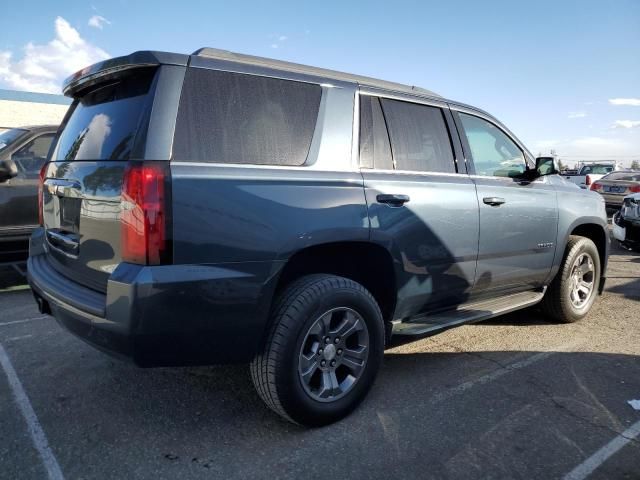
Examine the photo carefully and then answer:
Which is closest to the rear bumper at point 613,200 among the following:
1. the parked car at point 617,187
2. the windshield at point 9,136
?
the parked car at point 617,187

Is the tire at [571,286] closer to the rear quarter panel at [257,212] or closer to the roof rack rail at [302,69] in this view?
the roof rack rail at [302,69]

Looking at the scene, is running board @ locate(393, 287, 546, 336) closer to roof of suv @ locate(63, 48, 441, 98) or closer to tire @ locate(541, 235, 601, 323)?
tire @ locate(541, 235, 601, 323)

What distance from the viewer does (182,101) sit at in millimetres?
2410

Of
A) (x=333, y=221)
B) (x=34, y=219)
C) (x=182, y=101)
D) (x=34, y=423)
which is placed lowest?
(x=34, y=423)

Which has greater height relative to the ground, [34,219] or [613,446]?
[34,219]

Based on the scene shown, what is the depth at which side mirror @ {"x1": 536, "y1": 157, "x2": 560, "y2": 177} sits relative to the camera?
166 inches

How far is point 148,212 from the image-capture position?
2.21 m

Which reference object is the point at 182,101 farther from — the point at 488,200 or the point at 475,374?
the point at 475,374

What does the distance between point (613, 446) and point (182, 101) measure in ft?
9.40

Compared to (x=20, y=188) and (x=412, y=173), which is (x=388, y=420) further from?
(x=20, y=188)

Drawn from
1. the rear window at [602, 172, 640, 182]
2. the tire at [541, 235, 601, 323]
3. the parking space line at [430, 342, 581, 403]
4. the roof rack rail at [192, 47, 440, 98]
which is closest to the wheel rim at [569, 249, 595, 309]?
the tire at [541, 235, 601, 323]

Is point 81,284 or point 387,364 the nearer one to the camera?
point 81,284

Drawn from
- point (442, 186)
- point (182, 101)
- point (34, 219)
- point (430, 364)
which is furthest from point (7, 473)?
point (34, 219)

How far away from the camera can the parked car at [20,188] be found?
5629 mm
